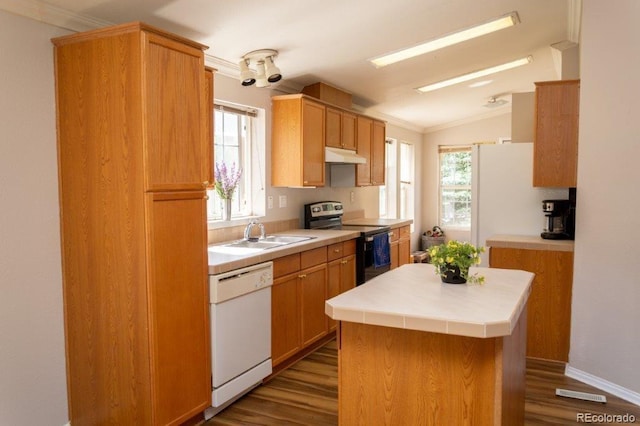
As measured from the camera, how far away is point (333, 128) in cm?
461

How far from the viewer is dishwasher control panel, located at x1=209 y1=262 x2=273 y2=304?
2707mm

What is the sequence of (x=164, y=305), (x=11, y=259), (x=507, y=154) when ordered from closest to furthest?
(x=11, y=259) < (x=164, y=305) < (x=507, y=154)

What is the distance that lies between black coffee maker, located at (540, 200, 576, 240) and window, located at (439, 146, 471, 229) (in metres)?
4.12

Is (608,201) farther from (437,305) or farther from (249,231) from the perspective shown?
(249,231)

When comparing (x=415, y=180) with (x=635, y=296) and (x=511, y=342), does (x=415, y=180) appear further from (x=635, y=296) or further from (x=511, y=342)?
(x=511, y=342)

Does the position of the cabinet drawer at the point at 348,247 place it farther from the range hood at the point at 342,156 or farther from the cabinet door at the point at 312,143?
the range hood at the point at 342,156

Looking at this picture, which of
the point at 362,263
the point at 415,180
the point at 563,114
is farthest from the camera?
the point at 415,180

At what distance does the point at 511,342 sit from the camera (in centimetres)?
202

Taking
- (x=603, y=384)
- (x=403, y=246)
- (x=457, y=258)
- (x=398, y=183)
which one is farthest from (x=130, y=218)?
(x=398, y=183)

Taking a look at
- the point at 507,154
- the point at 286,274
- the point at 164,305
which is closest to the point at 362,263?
the point at 286,274

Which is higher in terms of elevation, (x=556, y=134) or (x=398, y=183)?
(x=556, y=134)

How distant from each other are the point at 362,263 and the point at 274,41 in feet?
7.05

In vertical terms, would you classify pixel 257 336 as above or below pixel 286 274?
below

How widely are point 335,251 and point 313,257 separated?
39 centimetres
